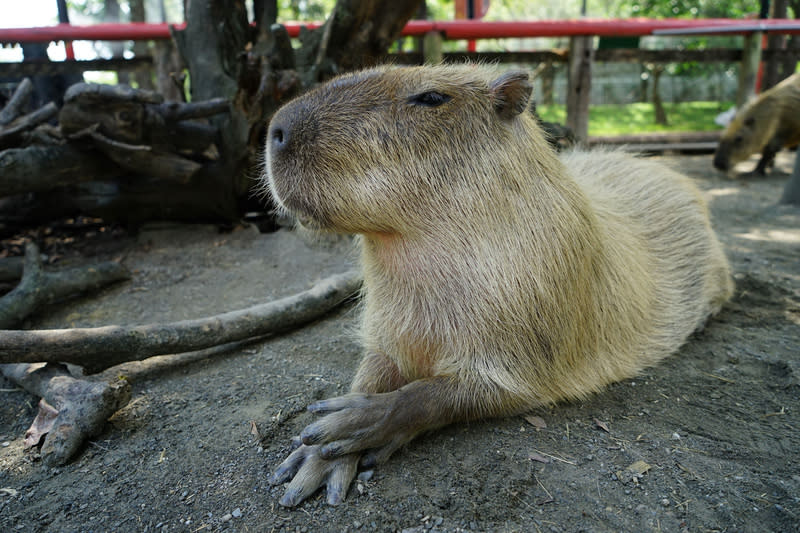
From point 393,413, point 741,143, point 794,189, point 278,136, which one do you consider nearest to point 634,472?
point 393,413

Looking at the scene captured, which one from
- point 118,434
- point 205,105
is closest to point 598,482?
point 118,434

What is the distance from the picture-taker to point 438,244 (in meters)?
1.84

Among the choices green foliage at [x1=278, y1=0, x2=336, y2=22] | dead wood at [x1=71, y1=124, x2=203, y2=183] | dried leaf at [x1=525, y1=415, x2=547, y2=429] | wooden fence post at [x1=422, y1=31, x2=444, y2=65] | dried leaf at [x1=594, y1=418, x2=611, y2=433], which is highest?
green foliage at [x1=278, y1=0, x2=336, y2=22]

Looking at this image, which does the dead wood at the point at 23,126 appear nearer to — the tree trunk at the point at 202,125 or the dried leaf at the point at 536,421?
the tree trunk at the point at 202,125

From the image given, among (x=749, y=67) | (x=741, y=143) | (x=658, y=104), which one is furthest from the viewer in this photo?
(x=658, y=104)

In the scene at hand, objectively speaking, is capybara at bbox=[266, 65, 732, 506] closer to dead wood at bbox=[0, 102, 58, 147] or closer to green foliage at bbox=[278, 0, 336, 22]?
dead wood at bbox=[0, 102, 58, 147]

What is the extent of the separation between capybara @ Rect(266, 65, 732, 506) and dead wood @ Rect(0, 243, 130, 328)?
1956mm

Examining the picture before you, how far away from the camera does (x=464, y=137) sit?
1.85m

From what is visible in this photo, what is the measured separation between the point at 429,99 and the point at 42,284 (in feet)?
8.42

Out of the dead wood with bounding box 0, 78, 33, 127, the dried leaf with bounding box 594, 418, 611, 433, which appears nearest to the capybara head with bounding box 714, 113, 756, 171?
the dried leaf with bounding box 594, 418, 611, 433

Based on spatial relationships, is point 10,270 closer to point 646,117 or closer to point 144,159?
point 144,159

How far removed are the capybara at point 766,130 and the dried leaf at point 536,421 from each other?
7267 millimetres

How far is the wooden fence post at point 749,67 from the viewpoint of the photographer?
8320 millimetres

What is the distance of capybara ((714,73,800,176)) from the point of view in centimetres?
766
